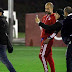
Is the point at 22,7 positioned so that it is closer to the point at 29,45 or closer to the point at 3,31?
the point at 29,45

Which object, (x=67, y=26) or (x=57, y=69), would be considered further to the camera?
(x=57, y=69)

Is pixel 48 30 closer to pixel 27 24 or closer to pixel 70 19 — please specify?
pixel 70 19

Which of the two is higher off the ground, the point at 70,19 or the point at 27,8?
the point at 70,19

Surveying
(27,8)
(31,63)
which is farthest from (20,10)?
(31,63)

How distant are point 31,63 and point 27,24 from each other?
9089mm

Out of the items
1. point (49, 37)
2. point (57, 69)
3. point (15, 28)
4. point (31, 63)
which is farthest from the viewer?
point (15, 28)

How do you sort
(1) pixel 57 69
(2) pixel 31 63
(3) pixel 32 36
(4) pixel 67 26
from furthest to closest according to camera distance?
(3) pixel 32 36 → (2) pixel 31 63 → (1) pixel 57 69 → (4) pixel 67 26

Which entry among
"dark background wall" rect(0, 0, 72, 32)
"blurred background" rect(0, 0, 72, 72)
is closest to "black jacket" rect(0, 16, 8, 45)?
"blurred background" rect(0, 0, 72, 72)

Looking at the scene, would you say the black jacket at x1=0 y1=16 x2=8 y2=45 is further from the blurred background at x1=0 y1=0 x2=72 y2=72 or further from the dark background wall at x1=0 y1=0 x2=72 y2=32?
the dark background wall at x1=0 y1=0 x2=72 y2=32

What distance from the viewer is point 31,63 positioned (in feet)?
45.3

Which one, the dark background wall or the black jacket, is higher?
the black jacket

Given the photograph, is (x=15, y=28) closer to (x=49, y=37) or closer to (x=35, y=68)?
(x=35, y=68)

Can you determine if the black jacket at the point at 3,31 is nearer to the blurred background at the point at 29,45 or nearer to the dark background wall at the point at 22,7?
the blurred background at the point at 29,45

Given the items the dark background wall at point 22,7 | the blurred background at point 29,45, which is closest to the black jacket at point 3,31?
the blurred background at point 29,45
